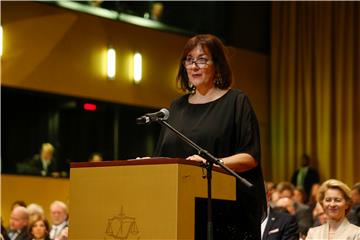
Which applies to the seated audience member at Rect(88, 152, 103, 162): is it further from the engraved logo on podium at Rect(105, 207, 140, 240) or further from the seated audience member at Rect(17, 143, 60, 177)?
the engraved logo on podium at Rect(105, 207, 140, 240)

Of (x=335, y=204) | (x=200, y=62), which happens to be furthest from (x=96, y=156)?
(x=200, y=62)

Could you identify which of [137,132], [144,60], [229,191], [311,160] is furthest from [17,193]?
[229,191]

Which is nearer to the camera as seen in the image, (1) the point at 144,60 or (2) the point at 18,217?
(2) the point at 18,217

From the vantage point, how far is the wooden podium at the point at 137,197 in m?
2.66

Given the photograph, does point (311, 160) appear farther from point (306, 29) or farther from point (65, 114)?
point (65, 114)

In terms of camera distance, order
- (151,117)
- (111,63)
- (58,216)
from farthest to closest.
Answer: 1. (111,63)
2. (58,216)
3. (151,117)

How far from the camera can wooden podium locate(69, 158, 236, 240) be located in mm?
2662

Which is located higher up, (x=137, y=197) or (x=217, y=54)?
(x=217, y=54)

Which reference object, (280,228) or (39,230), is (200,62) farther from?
(39,230)

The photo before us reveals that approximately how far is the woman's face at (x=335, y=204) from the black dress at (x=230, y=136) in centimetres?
243

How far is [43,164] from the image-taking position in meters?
11.1

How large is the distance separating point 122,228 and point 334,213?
307cm

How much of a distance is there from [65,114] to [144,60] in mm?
1776

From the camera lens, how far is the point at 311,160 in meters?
13.7
